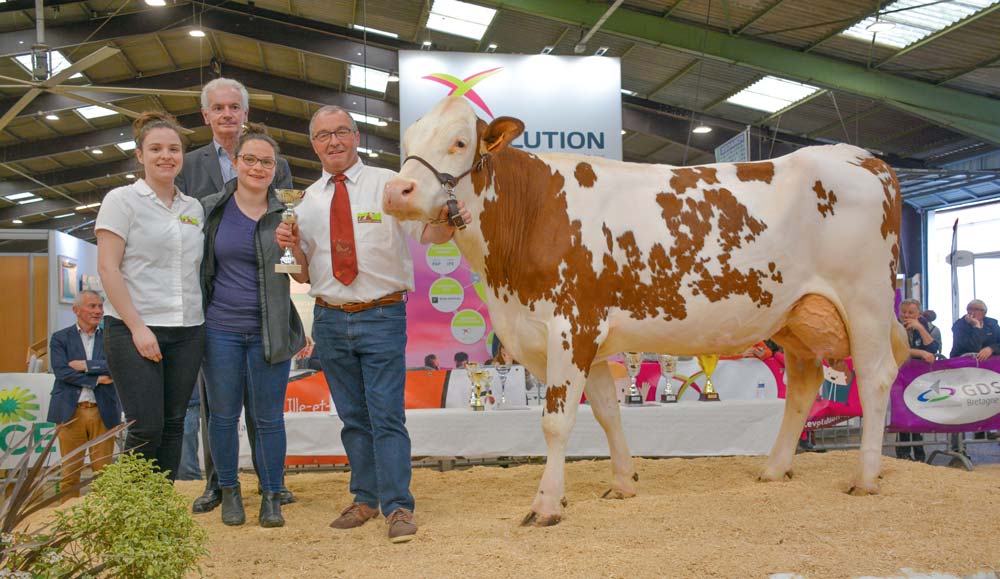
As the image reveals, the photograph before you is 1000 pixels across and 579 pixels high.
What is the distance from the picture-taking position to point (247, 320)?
12.6 feet

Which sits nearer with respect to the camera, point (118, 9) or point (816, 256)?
point (816, 256)

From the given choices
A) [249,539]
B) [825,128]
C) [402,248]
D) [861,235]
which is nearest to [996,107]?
[825,128]

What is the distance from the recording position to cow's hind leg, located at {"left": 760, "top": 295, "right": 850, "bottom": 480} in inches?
173

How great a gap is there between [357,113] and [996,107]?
1193cm

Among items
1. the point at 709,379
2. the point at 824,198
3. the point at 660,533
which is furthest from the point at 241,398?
the point at 709,379

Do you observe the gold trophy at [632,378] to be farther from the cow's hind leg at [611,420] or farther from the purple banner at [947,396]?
the purple banner at [947,396]

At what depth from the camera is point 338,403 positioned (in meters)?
3.86

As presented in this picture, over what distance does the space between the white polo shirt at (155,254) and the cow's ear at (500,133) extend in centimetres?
141

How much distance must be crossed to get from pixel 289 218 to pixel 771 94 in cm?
1272

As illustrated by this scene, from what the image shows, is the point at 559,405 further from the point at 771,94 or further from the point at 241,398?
the point at 771,94

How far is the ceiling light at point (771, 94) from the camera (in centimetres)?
1380

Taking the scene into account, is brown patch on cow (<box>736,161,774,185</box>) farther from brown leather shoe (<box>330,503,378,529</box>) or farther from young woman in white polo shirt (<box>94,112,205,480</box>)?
young woman in white polo shirt (<box>94,112,205,480</box>)

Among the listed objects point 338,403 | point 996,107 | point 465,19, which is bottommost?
point 338,403

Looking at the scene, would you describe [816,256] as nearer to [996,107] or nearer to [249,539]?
[249,539]
